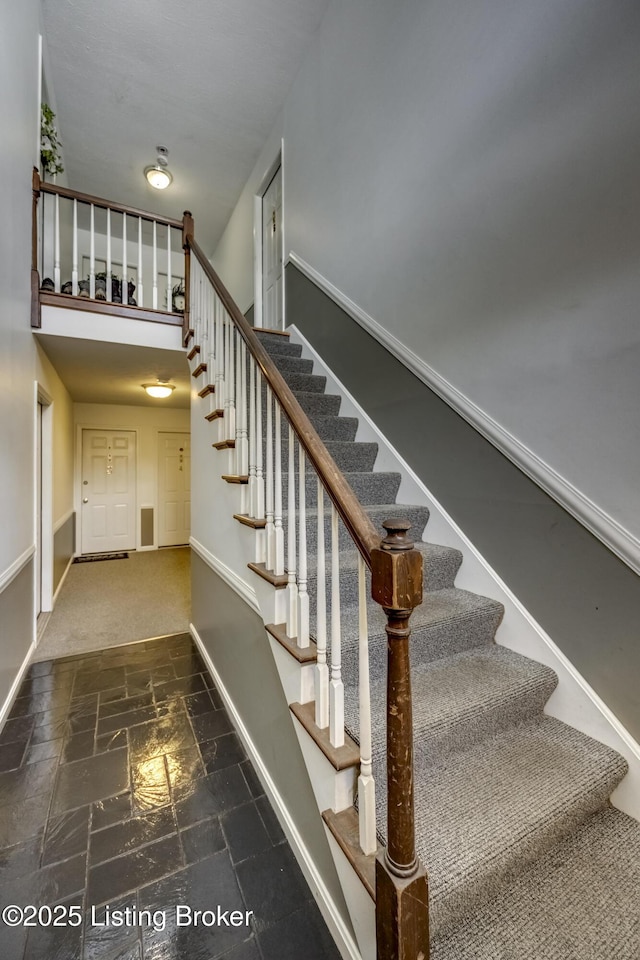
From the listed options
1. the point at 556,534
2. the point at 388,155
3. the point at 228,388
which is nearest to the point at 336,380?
the point at 228,388

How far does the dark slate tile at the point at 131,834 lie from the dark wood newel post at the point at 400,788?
98cm

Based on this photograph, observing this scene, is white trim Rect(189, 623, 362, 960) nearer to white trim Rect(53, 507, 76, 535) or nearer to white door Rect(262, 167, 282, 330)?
white trim Rect(53, 507, 76, 535)

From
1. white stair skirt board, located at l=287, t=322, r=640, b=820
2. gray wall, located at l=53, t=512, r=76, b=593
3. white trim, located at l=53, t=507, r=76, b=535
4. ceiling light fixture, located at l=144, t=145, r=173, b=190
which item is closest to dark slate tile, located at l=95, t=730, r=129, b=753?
white stair skirt board, located at l=287, t=322, r=640, b=820

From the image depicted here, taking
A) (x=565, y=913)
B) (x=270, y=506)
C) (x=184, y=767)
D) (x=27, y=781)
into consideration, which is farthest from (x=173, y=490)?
(x=565, y=913)

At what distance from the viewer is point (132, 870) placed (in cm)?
127

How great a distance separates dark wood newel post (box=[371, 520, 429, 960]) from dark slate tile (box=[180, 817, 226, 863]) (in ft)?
2.62

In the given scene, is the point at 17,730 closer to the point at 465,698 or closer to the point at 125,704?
the point at 125,704

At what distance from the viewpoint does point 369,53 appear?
2.41 metres

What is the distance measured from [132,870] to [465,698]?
3.99 feet

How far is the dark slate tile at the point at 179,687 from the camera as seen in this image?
2.24 meters

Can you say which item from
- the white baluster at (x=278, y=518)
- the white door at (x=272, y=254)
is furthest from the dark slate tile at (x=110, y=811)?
the white door at (x=272, y=254)

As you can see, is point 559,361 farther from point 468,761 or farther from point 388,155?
point 388,155

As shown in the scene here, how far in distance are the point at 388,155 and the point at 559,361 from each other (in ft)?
5.75

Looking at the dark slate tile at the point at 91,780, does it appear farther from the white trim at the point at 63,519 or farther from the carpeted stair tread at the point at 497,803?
the white trim at the point at 63,519
